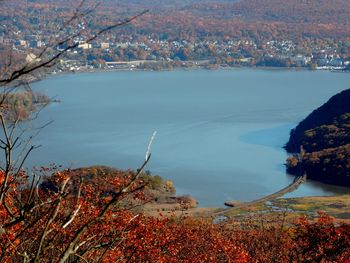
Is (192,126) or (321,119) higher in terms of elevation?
(321,119)

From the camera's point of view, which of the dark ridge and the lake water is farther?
the dark ridge

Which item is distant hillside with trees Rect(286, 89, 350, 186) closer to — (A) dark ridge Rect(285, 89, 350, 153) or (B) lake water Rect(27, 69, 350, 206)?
(A) dark ridge Rect(285, 89, 350, 153)

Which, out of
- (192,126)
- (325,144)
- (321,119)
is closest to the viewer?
(325,144)

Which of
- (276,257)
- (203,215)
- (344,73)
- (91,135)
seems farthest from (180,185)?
(344,73)

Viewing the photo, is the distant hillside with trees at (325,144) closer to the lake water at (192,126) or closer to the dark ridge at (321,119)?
the dark ridge at (321,119)

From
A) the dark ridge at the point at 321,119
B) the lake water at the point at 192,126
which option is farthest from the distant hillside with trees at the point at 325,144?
the lake water at the point at 192,126

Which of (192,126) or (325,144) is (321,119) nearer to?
(325,144)

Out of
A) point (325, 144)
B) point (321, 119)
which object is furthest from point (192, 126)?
point (325, 144)

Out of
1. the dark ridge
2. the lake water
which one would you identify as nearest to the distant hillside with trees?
the dark ridge

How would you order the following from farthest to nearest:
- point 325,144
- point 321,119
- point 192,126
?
point 192,126, point 321,119, point 325,144
